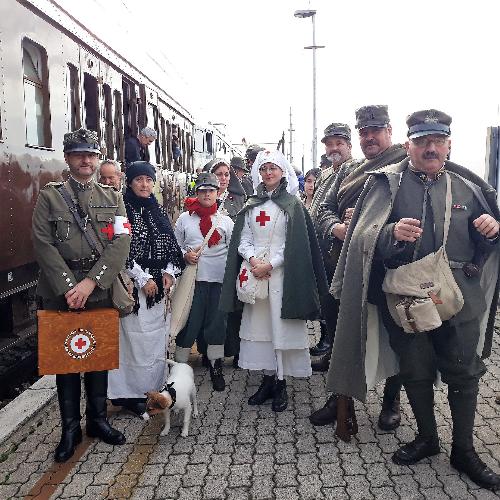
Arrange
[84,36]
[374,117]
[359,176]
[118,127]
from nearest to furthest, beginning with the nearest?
[374,117] < [359,176] < [84,36] < [118,127]

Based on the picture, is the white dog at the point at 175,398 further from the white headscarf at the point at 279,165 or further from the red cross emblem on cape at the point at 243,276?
the white headscarf at the point at 279,165

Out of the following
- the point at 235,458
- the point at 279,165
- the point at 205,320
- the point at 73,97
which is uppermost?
the point at 73,97

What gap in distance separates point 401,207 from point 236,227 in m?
1.48

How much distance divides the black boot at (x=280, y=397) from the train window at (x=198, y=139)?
10.8 m

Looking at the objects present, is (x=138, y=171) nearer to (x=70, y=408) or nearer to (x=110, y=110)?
(x=70, y=408)

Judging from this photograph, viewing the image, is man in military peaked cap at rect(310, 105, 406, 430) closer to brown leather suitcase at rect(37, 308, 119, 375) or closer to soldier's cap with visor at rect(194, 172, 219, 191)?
soldier's cap with visor at rect(194, 172, 219, 191)

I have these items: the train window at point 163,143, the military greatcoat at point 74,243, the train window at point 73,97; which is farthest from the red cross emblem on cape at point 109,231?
the train window at point 163,143

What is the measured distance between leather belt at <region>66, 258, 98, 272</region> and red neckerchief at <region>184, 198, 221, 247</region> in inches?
55.2

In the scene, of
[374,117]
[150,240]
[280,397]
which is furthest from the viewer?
[280,397]

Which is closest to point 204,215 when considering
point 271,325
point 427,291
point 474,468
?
point 271,325

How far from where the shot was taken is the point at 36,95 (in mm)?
5055

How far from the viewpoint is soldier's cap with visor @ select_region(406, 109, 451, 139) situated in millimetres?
2977

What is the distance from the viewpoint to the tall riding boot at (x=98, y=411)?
141 inches

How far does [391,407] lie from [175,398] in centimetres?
150
